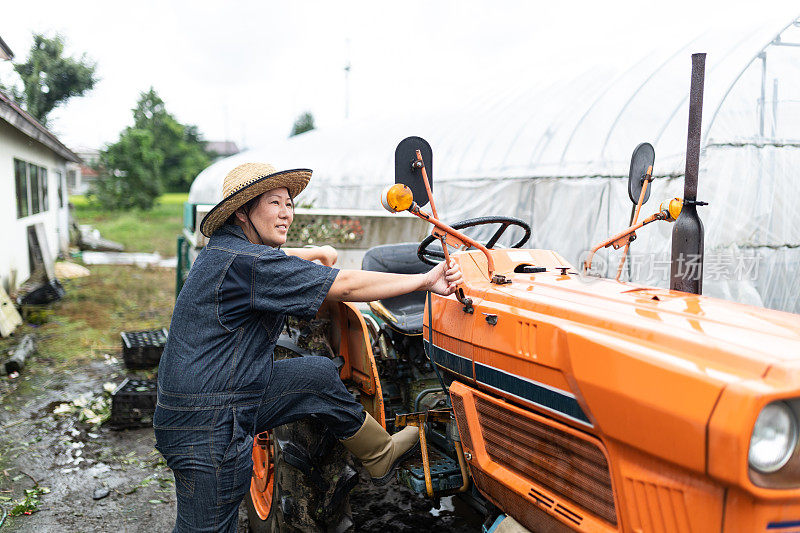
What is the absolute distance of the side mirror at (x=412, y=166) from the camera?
2074 millimetres

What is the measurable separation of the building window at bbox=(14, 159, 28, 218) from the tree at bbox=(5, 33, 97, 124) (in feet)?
36.9

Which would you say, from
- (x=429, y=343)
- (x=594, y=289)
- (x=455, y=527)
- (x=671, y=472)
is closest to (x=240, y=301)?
(x=429, y=343)

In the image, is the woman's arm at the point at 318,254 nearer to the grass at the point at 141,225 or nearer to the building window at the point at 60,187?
the grass at the point at 141,225

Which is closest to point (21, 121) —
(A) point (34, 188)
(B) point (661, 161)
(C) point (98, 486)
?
(A) point (34, 188)

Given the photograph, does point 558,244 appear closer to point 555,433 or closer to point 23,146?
point 555,433

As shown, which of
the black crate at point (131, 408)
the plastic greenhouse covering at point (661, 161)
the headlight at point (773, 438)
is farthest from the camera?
the plastic greenhouse covering at point (661, 161)

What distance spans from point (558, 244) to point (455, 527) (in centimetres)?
439

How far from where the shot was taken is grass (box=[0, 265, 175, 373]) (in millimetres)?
6344

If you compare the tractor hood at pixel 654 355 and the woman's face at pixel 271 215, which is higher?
the woman's face at pixel 271 215

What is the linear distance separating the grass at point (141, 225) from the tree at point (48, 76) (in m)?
3.74

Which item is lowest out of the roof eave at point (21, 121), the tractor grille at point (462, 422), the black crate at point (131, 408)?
the black crate at point (131, 408)

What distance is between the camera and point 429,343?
2.46 m

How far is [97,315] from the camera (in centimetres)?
805

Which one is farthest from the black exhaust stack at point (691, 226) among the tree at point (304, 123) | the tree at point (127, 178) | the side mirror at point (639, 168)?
the tree at point (304, 123)
